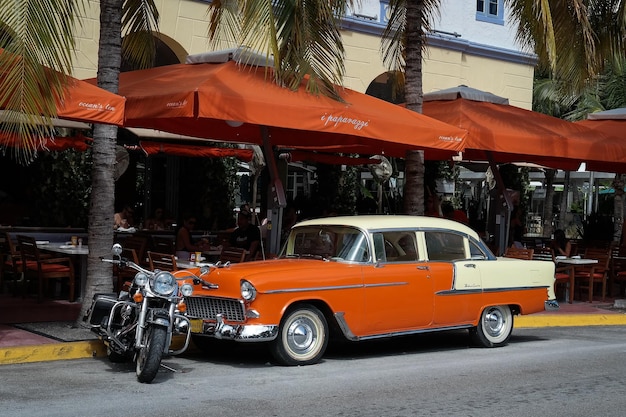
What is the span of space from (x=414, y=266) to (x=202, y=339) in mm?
2582

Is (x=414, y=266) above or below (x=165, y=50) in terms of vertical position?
below

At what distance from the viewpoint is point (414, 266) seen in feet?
34.9

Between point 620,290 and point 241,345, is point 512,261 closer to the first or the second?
point 241,345

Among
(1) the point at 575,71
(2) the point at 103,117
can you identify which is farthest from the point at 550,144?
(2) the point at 103,117

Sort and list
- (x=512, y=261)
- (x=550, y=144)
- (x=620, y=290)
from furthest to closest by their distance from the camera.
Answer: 1. (x=620, y=290)
2. (x=550, y=144)
3. (x=512, y=261)

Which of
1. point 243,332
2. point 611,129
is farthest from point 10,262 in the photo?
point 611,129

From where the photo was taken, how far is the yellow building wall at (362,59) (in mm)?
18703

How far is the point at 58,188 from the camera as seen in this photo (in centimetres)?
1828

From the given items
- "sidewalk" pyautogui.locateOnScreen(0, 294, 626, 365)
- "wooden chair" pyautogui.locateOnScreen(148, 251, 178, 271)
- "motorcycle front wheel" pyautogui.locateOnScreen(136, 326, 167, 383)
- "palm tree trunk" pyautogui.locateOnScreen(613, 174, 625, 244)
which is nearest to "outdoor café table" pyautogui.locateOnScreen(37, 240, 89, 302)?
"sidewalk" pyautogui.locateOnScreen(0, 294, 626, 365)

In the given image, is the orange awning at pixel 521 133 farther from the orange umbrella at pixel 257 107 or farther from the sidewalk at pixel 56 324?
the sidewalk at pixel 56 324

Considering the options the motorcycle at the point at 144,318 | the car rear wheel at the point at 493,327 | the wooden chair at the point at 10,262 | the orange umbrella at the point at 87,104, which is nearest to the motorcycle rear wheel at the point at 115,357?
the motorcycle at the point at 144,318

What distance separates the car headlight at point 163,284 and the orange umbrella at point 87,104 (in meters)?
2.25

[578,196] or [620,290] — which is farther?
[578,196]

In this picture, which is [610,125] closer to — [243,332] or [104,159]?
[104,159]
